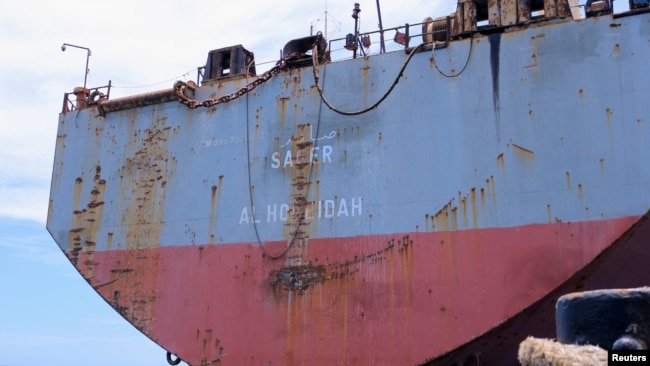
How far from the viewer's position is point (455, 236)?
865cm

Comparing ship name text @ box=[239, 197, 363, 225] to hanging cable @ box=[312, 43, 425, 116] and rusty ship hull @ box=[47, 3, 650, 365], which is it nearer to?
rusty ship hull @ box=[47, 3, 650, 365]

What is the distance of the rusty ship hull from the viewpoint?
8141 millimetres

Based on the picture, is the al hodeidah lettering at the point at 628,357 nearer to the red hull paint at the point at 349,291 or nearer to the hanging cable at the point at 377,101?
the red hull paint at the point at 349,291

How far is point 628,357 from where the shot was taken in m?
2.34

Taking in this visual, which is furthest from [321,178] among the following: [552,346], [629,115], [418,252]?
[552,346]

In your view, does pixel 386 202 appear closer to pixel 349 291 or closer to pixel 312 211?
pixel 312 211

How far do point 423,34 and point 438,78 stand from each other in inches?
30.7

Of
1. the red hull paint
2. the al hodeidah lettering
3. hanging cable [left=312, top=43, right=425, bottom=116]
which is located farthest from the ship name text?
the al hodeidah lettering

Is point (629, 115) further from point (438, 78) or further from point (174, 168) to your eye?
point (174, 168)

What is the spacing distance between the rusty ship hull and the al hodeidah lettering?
5813mm

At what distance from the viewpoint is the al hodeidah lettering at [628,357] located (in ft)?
7.52

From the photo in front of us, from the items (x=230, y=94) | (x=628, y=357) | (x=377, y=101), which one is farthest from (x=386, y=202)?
(x=628, y=357)

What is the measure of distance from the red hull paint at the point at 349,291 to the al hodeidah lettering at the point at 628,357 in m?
5.82

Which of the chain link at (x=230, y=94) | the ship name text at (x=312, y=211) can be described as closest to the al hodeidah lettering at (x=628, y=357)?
the ship name text at (x=312, y=211)
